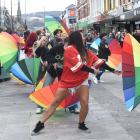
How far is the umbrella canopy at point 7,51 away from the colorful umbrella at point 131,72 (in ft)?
21.0

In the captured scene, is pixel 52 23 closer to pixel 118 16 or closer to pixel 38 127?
pixel 38 127

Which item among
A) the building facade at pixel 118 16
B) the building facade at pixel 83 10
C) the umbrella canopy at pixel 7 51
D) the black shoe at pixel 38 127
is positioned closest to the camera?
the black shoe at pixel 38 127

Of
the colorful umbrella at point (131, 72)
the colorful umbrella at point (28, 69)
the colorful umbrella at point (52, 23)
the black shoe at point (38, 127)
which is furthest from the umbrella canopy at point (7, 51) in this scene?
the colorful umbrella at point (131, 72)

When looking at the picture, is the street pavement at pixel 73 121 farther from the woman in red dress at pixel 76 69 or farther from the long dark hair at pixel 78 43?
the long dark hair at pixel 78 43

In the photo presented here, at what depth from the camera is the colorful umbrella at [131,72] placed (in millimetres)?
7602

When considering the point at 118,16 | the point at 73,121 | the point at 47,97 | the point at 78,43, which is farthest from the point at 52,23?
the point at 118,16

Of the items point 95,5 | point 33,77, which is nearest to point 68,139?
point 33,77

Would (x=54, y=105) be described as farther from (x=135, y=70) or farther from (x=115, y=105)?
(x=115, y=105)

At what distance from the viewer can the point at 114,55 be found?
56.5 ft

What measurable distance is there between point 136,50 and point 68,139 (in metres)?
1.68

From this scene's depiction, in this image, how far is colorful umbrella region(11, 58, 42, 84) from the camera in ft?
39.3

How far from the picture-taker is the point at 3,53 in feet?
45.7

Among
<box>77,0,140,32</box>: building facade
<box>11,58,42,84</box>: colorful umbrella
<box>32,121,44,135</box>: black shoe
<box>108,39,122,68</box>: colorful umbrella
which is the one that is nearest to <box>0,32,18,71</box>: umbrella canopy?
<box>11,58,42,84</box>: colorful umbrella

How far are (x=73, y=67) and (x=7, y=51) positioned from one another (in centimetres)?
631
